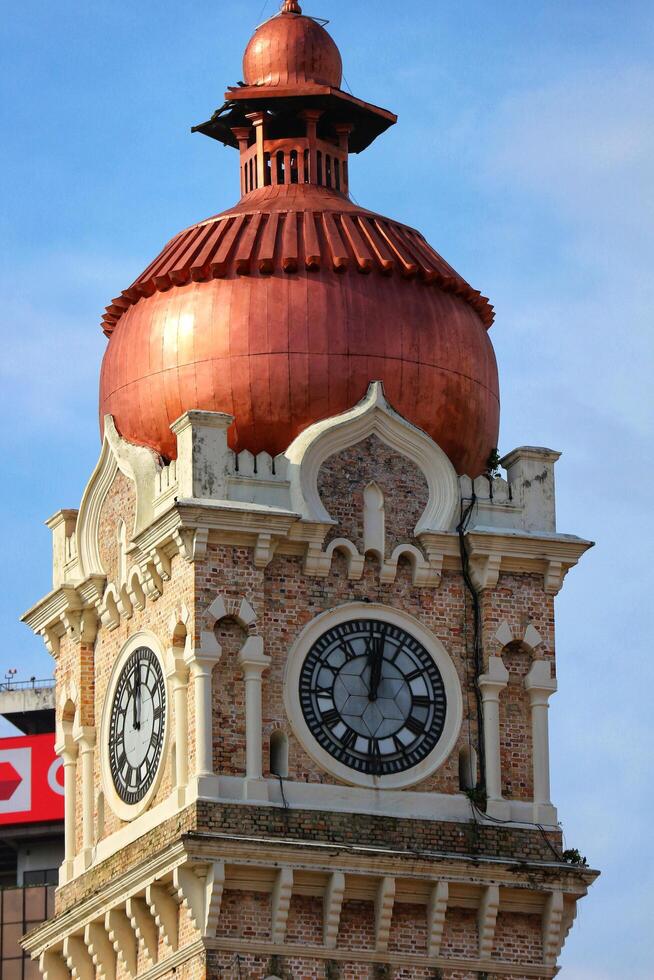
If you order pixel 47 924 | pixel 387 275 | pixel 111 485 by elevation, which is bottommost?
pixel 47 924

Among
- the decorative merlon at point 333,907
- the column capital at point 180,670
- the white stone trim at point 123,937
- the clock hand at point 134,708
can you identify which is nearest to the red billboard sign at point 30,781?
the clock hand at point 134,708

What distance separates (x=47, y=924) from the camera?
49094mm

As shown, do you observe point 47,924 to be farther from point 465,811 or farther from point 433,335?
point 433,335

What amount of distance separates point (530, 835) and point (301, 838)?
3.87 meters

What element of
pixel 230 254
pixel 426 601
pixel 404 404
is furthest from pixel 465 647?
pixel 230 254

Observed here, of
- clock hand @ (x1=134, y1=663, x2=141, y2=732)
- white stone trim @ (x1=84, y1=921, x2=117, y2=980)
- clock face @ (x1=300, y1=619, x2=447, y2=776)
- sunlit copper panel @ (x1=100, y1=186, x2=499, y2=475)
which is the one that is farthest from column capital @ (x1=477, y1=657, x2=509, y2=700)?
white stone trim @ (x1=84, y1=921, x2=117, y2=980)

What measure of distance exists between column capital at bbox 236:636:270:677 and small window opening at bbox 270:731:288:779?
103 centimetres

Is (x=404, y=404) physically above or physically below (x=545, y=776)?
above

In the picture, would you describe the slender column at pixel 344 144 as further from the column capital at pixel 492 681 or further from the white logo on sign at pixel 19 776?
the white logo on sign at pixel 19 776

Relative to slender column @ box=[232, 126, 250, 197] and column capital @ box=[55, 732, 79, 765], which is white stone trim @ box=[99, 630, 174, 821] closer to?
column capital @ box=[55, 732, 79, 765]

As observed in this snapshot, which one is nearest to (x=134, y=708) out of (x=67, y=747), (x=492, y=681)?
(x=67, y=747)

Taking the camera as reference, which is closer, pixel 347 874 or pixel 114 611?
pixel 347 874

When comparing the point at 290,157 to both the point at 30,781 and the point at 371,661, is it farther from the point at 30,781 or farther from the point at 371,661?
the point at 30,781

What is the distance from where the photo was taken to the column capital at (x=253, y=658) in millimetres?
45812
